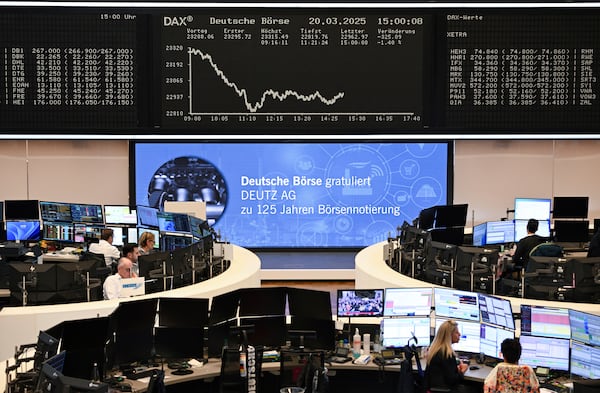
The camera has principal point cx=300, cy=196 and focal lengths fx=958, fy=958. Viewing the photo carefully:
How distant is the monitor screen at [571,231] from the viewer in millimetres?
11906

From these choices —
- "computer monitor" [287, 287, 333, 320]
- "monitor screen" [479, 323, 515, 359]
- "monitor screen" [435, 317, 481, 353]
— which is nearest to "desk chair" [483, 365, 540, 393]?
"monitor screen" [479, 323, 515, 359]

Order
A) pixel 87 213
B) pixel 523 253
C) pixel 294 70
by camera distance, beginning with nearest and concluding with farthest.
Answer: pixel 523 253 → pixel 87 213 → pixel 294 70

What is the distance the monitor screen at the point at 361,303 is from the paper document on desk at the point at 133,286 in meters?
2.06

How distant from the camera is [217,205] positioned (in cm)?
1386

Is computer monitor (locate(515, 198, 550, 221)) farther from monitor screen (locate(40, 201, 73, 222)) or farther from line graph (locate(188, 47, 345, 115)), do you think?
monitor screen (locate(40, 201, 73, 222))

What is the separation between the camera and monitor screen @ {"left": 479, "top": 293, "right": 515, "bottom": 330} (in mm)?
6984

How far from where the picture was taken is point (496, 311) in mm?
7121

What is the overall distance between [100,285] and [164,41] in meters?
4.39

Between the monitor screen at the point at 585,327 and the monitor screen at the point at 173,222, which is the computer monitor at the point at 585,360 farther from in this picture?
the monitor screen at the point at 173,222

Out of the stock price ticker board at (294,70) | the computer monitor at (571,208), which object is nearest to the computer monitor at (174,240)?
the stock price ticker board at (294,70)

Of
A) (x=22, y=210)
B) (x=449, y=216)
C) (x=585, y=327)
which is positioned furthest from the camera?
(x=22, y=210)

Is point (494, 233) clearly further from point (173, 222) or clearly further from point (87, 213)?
point (87, 213)

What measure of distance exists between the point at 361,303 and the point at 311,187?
20.9 feet

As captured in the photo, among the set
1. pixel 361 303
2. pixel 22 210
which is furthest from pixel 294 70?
pixel 361 303
